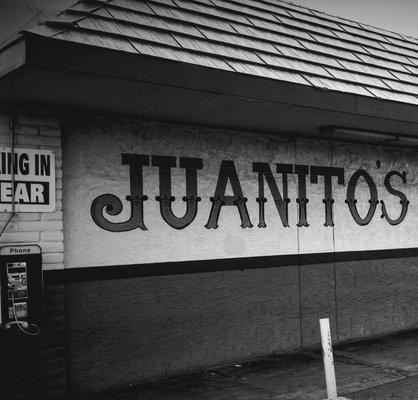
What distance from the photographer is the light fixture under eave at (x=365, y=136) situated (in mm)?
7090

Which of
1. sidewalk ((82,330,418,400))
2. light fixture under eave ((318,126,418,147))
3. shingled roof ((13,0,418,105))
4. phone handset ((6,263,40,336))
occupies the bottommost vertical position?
sidewalk ((82,330,418,400))

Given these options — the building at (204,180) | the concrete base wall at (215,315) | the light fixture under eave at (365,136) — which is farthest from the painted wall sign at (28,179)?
the light fixture under eave at (365,136)

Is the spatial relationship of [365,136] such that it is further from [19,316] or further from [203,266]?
[19,316]

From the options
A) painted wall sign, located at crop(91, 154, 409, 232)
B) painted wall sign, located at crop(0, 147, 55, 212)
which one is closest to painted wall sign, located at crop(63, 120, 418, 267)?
painted wall sign, located at crop(91, 154, 409, 232)

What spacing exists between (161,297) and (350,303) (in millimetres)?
3054

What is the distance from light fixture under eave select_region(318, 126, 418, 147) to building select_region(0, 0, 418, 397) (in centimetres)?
6

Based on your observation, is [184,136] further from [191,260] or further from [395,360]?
[395,360]

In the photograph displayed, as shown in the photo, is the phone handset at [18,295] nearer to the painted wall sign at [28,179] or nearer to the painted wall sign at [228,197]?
the painted wall sign at [28,179]

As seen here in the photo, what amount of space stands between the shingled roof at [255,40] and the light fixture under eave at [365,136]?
0.70 meters

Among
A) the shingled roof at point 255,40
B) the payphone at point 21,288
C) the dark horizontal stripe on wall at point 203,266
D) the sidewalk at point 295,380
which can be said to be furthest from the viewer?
the dark horizontal stripe on wall at point 203,266

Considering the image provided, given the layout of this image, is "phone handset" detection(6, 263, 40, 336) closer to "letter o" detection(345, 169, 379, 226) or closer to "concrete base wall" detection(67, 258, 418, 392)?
"concrete base wall" detection(67, 258, 418, 392)

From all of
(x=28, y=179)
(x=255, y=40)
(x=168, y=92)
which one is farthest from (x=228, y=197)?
(x=28, y=179)

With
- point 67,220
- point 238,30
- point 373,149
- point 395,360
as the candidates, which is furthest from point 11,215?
point 373,149

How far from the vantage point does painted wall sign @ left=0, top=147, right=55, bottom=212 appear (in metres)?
5.25
